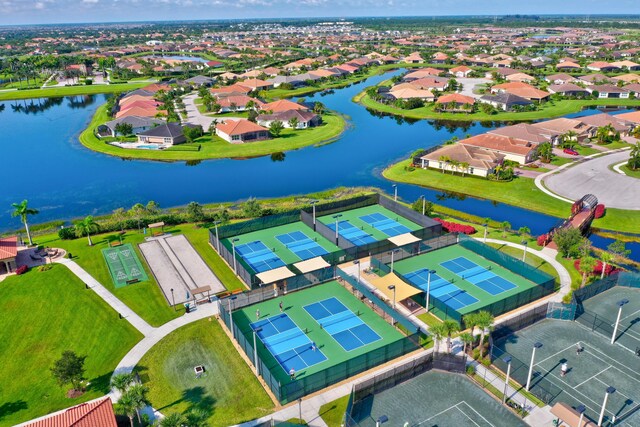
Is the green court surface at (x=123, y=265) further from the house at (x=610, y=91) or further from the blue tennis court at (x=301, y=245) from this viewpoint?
the house at (x=610, y=91)

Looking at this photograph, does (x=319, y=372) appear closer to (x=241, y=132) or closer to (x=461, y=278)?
(x=461, y=278)

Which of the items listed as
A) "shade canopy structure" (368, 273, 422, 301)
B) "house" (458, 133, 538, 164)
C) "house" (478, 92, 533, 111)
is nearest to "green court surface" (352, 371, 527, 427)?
"shade canopy structure" (368, 273, 422, 301)

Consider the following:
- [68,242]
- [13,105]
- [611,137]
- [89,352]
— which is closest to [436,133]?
[611,137]

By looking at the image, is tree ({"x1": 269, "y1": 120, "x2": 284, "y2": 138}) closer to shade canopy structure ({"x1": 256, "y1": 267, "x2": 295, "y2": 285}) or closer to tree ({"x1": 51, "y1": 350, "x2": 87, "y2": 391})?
shade canopy structure ({"x1": 256, "y1": 267, "x2": 295, "y2": 285})

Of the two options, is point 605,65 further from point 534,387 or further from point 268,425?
point 268,425

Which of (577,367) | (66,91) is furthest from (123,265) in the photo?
(66,91)

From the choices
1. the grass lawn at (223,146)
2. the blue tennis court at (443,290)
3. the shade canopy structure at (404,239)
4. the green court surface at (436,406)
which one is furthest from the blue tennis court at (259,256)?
the grass lawn at (223,146)

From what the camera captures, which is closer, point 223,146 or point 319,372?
point 319,372
